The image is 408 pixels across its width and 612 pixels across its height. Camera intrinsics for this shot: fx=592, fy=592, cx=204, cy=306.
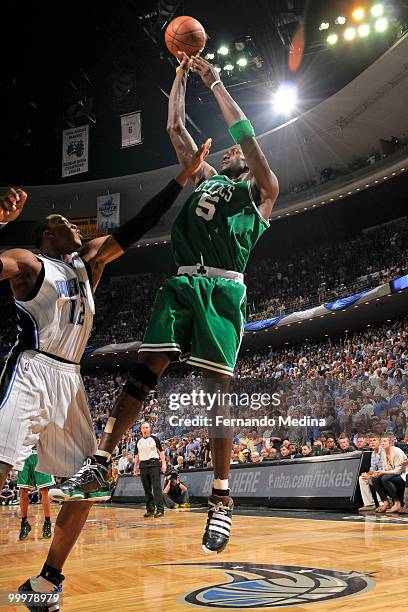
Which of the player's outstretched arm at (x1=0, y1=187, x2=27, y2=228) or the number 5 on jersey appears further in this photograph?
the number 5 on jersey

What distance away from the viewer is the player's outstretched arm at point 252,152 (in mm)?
3301

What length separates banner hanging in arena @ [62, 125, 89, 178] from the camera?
21562mm

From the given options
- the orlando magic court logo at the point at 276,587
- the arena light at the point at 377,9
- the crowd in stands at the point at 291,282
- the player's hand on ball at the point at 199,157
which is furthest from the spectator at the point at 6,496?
the arena light at the point at 377,9

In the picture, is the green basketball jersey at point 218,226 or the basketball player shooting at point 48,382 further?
the green basketball jersey at point 218,226

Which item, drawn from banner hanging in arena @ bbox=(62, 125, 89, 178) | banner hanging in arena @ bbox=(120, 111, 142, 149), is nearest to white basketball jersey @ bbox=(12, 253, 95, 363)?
banner hanging in arena @ bbox=(120, 111, 142, 149)

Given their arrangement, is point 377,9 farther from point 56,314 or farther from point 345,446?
point 56,314

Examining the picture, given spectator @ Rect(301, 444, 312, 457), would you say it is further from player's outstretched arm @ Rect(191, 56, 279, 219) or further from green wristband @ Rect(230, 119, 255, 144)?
green wristband @ Rect(230, 119, 255, 144)

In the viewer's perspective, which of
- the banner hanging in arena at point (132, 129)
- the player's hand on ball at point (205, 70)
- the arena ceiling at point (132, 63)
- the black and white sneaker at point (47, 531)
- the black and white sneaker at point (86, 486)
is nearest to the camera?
the black and white sneaker at point (86, 486)

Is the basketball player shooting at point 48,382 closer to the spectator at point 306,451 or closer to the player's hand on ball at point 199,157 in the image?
the player's hand on ball at point 199,157

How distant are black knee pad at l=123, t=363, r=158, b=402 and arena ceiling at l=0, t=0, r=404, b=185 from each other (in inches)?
589

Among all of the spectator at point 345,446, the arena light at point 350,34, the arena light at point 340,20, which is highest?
the arena light at point 340,20

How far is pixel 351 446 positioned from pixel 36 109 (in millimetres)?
17203

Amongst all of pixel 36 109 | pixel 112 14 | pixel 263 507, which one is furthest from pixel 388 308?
pixel 36 109

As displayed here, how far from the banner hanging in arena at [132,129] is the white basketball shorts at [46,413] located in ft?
58.6
